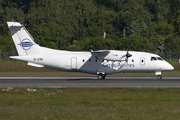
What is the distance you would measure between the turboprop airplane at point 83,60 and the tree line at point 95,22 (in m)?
32.0

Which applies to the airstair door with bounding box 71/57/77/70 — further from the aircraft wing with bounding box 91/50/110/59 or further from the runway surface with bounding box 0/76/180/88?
the runway surface with bounding box 0/76/180/88

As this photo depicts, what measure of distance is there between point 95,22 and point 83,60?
6977cm

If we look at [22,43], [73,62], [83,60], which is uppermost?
[22,43]

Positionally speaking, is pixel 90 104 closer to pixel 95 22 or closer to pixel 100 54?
pixel 100 54

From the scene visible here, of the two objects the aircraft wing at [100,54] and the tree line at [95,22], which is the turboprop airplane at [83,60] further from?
the tree line at [95,22]

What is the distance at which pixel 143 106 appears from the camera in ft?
59.4

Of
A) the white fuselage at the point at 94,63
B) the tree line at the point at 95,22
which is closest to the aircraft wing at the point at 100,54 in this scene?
the white fuselage at the point at 94,63

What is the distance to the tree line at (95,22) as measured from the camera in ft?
266

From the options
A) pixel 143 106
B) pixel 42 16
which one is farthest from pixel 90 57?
pixel 42 16

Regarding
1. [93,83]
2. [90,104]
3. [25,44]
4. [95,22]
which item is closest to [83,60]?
[93,83]

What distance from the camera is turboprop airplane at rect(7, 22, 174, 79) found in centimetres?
3400

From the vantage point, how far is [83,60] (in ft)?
113

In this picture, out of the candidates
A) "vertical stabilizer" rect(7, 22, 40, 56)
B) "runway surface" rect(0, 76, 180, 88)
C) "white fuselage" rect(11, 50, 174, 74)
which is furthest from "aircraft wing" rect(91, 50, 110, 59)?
"vertical stabilizer" rect(7, 22, 40, 56)

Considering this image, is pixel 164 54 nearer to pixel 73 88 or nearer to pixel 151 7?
pixel 73 88
